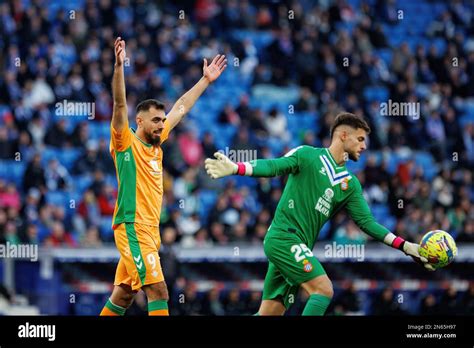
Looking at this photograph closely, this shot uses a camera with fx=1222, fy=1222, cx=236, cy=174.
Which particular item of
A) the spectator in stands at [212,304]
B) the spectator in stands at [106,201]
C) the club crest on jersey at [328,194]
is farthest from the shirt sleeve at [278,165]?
the spectator in stands at [106,201]

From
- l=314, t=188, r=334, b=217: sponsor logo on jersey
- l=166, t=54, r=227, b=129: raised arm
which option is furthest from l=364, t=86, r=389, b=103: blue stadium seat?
l=314, t=188, r=334, b=217: sponsor logo on jersey

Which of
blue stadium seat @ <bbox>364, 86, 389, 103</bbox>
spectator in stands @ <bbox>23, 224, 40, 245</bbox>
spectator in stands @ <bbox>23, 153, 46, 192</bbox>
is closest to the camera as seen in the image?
spectator in stands @ <bbox>23, 224, 40, 245</bbox>

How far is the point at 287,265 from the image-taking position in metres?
12.0

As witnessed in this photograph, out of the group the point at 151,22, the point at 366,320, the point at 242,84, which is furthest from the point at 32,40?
the point at 366,320

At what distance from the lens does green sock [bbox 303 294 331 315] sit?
1180 centimetres

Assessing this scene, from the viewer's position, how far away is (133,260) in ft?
38.7

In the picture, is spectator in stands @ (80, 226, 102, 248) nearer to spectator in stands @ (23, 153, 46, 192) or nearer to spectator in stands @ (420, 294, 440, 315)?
spectator in stands @ (23, 153, 46, 192)

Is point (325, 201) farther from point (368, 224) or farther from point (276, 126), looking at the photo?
point (276, 126)

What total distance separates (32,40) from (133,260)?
12.3m

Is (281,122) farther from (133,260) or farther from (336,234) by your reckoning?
(133,260)

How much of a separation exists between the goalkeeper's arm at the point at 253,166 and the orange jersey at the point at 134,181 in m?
1.04

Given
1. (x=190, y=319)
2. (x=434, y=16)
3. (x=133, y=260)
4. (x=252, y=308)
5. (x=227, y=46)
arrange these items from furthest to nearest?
(x=434, y=16) < (x=227, y=46) < (x=252, y=308) < (x=133, y=260) < (x=190, y=319)

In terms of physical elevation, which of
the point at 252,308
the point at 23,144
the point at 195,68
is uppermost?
the point at 195,68

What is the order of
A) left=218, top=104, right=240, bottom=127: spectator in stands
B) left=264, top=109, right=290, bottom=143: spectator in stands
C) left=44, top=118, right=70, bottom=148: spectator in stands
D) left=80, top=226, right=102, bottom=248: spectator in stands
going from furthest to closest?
left=218, top=104, right=240, bottom=127: spectator in stands, left=264, top=109, right=290, bottom=143: spectator in stands, left=44, top=118, right=70, bottom=148: spectator in stands, left=80, top=226, right=102, bottom=248: spectator in stands
